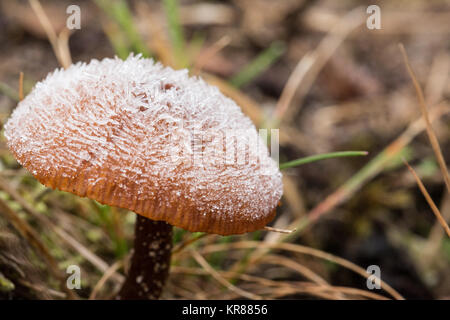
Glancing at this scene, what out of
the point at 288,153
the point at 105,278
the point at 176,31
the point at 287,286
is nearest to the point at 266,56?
the point at 288,153

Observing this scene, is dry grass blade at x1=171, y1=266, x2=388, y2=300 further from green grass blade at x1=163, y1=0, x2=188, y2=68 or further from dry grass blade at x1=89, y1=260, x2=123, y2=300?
green grass blade at x1=163, y1=0, x2=188, y2=68

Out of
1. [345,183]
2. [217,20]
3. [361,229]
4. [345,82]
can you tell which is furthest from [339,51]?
[361,229]

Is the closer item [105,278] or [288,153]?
[105,278]

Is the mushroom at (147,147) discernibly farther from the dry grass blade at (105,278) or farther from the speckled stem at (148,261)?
the dry grass blade at (105,278)

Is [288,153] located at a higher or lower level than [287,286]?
higher

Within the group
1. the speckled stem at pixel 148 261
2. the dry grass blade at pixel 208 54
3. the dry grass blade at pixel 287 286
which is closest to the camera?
the speckled stem at pixel 148 261

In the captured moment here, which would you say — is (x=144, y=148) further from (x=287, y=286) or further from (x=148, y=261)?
(x=287, y=286)

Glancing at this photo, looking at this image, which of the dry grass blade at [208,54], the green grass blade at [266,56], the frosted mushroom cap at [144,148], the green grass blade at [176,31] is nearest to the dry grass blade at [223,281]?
the frosted mushroom cap at [144,148]
